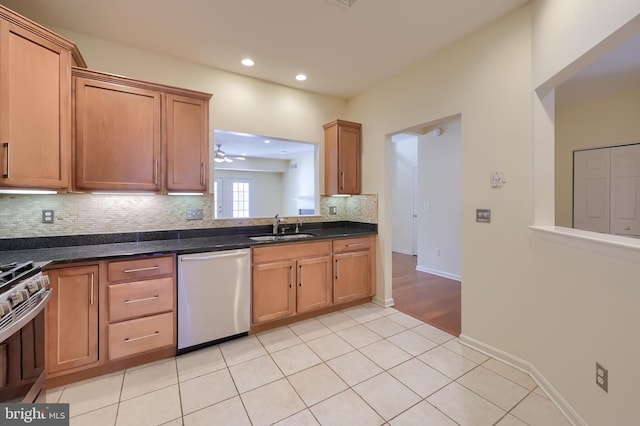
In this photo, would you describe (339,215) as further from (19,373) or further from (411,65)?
(19,373)

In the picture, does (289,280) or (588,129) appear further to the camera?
(588,129)

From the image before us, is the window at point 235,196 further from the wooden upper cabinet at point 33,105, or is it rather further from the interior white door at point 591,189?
the interior white door at point 591,189

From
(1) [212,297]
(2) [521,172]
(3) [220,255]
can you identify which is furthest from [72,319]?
(2) [521,172]

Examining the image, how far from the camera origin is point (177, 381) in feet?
6.29

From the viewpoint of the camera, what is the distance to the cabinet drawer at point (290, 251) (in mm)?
2588

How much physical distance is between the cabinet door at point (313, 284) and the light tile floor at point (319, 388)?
17.0 inches

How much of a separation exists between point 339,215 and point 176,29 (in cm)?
268

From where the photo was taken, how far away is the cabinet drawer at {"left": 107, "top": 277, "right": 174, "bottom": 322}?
6.44 ft

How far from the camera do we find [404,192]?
6.48 meters

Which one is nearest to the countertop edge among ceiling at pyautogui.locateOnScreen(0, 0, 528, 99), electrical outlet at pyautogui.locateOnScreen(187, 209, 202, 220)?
electrical outlet at pyautogui.locateOnScreen(187, 209, 202, 220)

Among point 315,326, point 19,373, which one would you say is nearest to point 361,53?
point 315,326

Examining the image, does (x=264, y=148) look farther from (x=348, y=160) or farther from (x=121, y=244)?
(x=121, y=244)

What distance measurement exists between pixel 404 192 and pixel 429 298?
134 inches

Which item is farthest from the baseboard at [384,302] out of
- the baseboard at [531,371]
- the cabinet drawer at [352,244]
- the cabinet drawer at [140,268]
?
the cabinet drawer at [140,268]
